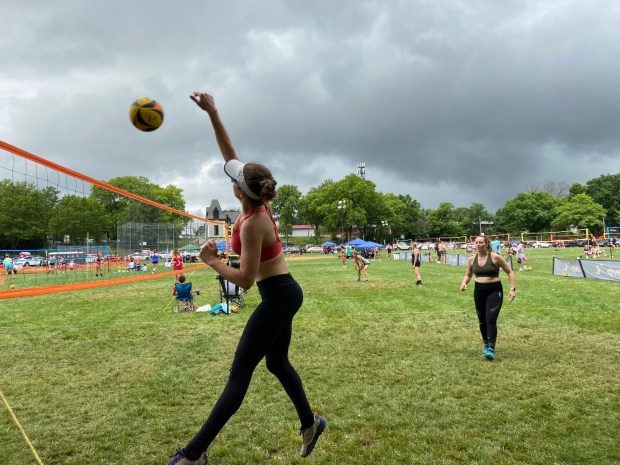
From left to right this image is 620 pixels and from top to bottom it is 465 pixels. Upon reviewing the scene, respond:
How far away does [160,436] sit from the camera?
3932 mm

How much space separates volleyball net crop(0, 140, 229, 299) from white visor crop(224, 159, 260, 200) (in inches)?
32.8

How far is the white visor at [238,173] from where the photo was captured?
9.40 ft

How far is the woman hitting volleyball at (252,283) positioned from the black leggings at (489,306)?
4395 mm

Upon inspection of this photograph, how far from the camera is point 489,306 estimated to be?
21.3 ft

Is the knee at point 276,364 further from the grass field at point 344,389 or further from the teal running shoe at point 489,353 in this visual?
the teal running shoe at point 489,353

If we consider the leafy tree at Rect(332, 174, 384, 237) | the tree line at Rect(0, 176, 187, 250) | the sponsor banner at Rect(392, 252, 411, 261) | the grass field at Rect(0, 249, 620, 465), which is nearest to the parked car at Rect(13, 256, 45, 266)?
the tree line at Rect(0, 176, 187, 250)

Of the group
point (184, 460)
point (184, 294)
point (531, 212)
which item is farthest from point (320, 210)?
point (184, 460)

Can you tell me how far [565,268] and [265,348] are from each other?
69.7 feet

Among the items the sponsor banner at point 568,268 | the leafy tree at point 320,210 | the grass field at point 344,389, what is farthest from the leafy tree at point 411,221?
the grass field at point 344,389

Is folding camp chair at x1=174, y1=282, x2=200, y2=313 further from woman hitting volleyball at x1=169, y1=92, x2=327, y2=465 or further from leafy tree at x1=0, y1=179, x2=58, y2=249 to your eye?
woman hitting volleyball at x1=169, y1=92, x2=327, y2=465

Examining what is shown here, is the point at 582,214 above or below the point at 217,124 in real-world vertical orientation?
above

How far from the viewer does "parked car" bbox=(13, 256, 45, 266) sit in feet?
106

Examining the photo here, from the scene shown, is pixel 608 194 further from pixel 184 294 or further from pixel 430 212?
pixel 184 294

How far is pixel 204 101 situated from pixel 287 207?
102 m
